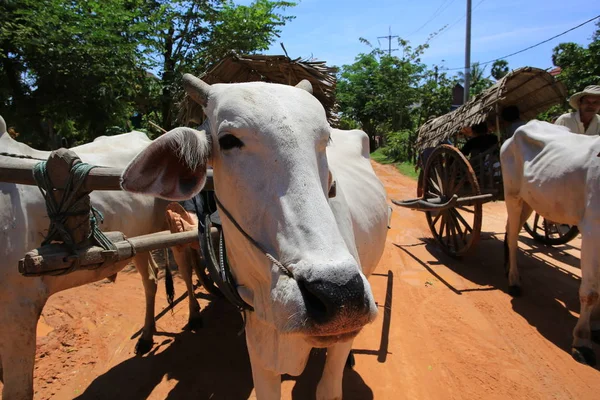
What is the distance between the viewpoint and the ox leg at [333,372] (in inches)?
89.7

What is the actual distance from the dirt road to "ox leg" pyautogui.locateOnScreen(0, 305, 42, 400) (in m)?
0.97

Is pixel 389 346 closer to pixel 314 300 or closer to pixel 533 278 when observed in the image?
pixel 314 300

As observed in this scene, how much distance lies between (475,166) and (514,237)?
1.46 metres

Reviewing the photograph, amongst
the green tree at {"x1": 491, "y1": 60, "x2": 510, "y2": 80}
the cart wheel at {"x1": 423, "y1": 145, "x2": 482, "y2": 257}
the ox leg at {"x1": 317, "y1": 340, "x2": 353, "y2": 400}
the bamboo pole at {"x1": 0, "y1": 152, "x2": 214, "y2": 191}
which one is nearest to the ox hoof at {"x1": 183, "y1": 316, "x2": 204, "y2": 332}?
the ox leg at {"x1": 317, "y1": 340, "x2": 353, "y2": 400}

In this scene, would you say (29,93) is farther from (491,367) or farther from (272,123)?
(491,367)

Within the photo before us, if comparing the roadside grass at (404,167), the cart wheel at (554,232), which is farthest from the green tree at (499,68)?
the cart wheel at (554,232)

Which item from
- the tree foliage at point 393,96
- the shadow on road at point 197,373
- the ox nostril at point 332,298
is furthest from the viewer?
the tree foliage at point 393,96

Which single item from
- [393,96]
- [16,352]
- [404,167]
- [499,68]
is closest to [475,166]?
[16,352]

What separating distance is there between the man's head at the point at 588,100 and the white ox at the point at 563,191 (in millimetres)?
609

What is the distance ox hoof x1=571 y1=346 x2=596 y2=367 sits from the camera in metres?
3.24

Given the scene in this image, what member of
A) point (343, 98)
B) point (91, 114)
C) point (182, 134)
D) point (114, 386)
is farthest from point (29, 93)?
point (343, 98)

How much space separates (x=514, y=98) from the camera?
5648 mm

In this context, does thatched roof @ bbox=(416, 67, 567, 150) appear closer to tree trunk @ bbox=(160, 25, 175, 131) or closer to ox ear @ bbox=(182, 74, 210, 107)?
ox ear @ bbox=(182, 74, 210, 107)

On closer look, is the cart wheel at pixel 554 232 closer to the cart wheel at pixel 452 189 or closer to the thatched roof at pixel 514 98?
the cart wheel at pixel 452 189
